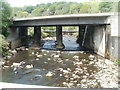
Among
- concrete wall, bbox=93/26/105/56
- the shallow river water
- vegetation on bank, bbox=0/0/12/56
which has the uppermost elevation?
vegetation on bank, bbox=0/0/12/56

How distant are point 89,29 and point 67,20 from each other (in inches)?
191

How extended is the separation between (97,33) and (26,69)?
11105 mm

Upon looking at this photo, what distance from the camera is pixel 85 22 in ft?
69.8

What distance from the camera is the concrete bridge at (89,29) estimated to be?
1656 centimetres

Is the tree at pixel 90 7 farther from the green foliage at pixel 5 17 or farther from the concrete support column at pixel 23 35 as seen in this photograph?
the green foliage at pixel 5 17

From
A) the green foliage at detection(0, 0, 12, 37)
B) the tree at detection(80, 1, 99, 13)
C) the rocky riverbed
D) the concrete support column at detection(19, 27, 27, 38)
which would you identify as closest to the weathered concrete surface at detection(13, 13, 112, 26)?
the green foliage at detection(0, 0, 12, 37)

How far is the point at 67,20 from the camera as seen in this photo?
22.6 meters

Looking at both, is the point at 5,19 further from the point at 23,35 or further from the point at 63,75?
the point at 63,75

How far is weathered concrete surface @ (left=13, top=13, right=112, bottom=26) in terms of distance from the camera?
1942cm

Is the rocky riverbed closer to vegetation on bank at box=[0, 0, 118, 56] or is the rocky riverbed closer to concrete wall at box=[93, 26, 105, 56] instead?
vegetation on bank at box=[0, 0, 118, 56]

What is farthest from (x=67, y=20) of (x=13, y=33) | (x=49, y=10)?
(x=49, y=10)

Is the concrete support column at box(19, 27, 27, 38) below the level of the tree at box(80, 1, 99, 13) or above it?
below

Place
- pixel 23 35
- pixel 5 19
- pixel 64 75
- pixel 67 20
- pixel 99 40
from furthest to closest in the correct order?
1. pixel 23 35
2. pixel 67 20
3. pixel 5 19
4. pixel 99 40
5. pixel 64 75

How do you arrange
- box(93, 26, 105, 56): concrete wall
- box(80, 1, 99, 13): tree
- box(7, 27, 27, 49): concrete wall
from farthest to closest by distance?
box(80, 1, 99, 13): tree → box(7, 27, 27, 49): concrete wall → box(93, 26, 105, 56): concrete wall
